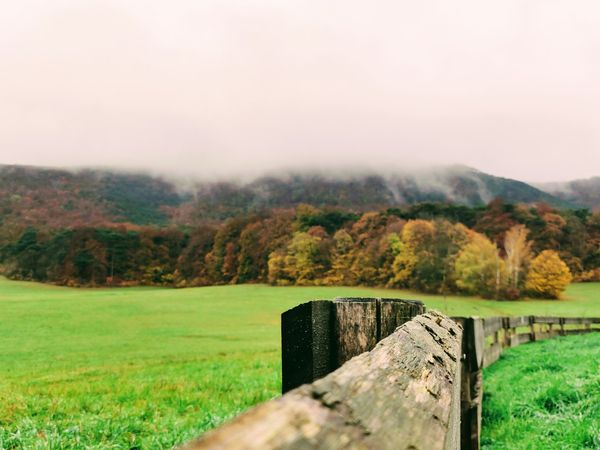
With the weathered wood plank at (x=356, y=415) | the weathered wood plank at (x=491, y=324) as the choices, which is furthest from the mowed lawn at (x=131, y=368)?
the weathered wood plank at (x=356, y=415)

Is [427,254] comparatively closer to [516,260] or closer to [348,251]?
[516,260]

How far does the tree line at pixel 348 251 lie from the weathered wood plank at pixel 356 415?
63.5 metres

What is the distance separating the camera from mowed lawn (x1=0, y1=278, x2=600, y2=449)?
5.88m

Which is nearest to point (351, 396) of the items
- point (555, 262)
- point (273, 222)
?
point (555, 262)

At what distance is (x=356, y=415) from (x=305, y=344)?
1576 millimetres

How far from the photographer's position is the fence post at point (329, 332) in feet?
7.95

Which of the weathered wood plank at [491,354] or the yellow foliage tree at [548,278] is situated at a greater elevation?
the weathered wood plank at [491,354]

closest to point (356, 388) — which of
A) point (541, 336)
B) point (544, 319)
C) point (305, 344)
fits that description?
point (305, 344)

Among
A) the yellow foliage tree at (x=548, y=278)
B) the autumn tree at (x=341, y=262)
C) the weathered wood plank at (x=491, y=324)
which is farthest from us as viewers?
the autumn tree at (x=341, y=262)

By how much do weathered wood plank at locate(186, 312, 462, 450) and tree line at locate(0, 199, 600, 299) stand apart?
63520 mm

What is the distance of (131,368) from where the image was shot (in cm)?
1503

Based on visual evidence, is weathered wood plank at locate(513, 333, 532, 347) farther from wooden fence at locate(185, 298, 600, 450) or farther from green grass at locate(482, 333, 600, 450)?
wooden fence at locate(185, 298, 600, 450)

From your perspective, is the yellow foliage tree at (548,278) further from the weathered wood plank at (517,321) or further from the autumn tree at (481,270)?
the weathered wood plank at (517,321)

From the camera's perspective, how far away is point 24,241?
97.8m
